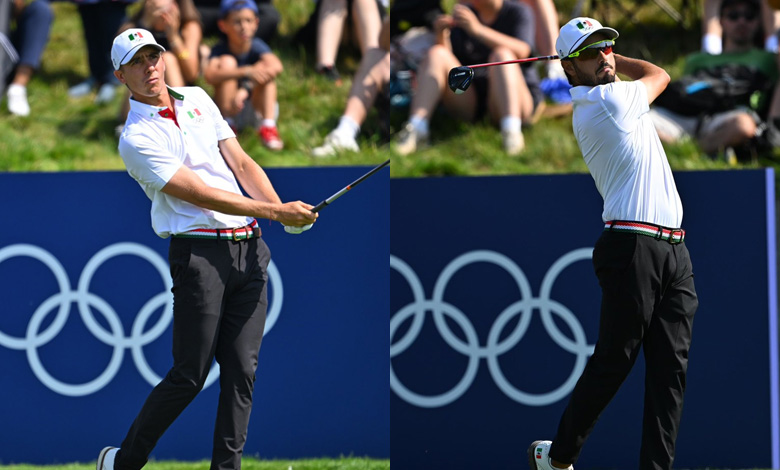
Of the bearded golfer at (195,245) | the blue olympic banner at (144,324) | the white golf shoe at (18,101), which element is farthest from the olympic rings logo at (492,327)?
the white golf shoe at (18,101)

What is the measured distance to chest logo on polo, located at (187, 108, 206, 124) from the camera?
15.4ft

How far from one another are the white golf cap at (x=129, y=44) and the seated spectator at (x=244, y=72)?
2.20m

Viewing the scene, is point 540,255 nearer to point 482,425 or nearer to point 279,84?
point 482,425

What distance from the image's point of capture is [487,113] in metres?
6.89

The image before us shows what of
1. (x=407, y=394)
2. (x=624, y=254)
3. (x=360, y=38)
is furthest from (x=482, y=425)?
(x=360, y=38)

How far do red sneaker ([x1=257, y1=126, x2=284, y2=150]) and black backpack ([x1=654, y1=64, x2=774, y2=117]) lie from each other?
2626 millimetres

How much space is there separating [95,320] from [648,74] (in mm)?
3609

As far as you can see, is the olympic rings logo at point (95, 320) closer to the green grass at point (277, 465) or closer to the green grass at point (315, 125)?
the green grass at point (277, 465)

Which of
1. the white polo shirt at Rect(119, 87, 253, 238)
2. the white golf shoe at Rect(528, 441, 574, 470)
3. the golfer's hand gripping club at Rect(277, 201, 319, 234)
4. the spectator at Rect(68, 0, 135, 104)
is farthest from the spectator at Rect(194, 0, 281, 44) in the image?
the white golf shoe at Rect(528, 441, 574, 470)

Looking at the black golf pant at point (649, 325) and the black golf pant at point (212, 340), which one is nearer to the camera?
the black golf pant at point (649, 325)

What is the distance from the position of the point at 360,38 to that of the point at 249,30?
0.78 metres

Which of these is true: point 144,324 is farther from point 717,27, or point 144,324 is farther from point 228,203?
point 717,27

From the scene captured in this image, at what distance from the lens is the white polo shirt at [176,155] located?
4484 mm

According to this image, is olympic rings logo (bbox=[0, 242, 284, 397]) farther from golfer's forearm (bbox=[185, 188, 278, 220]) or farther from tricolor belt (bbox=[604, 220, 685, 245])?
tricolor belt (bbox=[604, 220, 685, 245])
